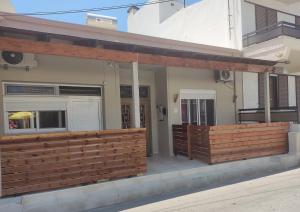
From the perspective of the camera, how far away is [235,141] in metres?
9.91

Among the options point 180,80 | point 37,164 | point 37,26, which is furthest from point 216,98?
point 37,164

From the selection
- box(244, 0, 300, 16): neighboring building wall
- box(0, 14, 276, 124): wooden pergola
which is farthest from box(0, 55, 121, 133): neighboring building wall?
box(244, 0, 300, 16): neighboring building wall

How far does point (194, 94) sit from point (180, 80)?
0.85 m

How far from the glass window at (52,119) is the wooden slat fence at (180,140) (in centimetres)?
384

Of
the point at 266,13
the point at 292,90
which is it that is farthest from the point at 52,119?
the point at 292,90

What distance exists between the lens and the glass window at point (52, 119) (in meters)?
9.10

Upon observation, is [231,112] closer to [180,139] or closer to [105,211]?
[180,139]

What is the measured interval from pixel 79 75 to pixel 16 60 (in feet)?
6.05

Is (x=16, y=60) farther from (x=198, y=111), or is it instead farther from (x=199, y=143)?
(x=198, y=111)

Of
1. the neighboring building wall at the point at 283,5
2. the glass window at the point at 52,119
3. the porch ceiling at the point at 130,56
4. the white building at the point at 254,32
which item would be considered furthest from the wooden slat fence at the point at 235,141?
the neighboring building wall at the point at 283,5

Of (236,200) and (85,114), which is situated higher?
(85,114)

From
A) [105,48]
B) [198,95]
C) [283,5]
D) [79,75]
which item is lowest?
[198,95]

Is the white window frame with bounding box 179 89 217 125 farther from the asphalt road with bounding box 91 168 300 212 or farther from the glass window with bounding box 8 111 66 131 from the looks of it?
the glass window with bounding box 8 111 66 131

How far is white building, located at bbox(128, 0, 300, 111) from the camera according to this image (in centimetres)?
1227
